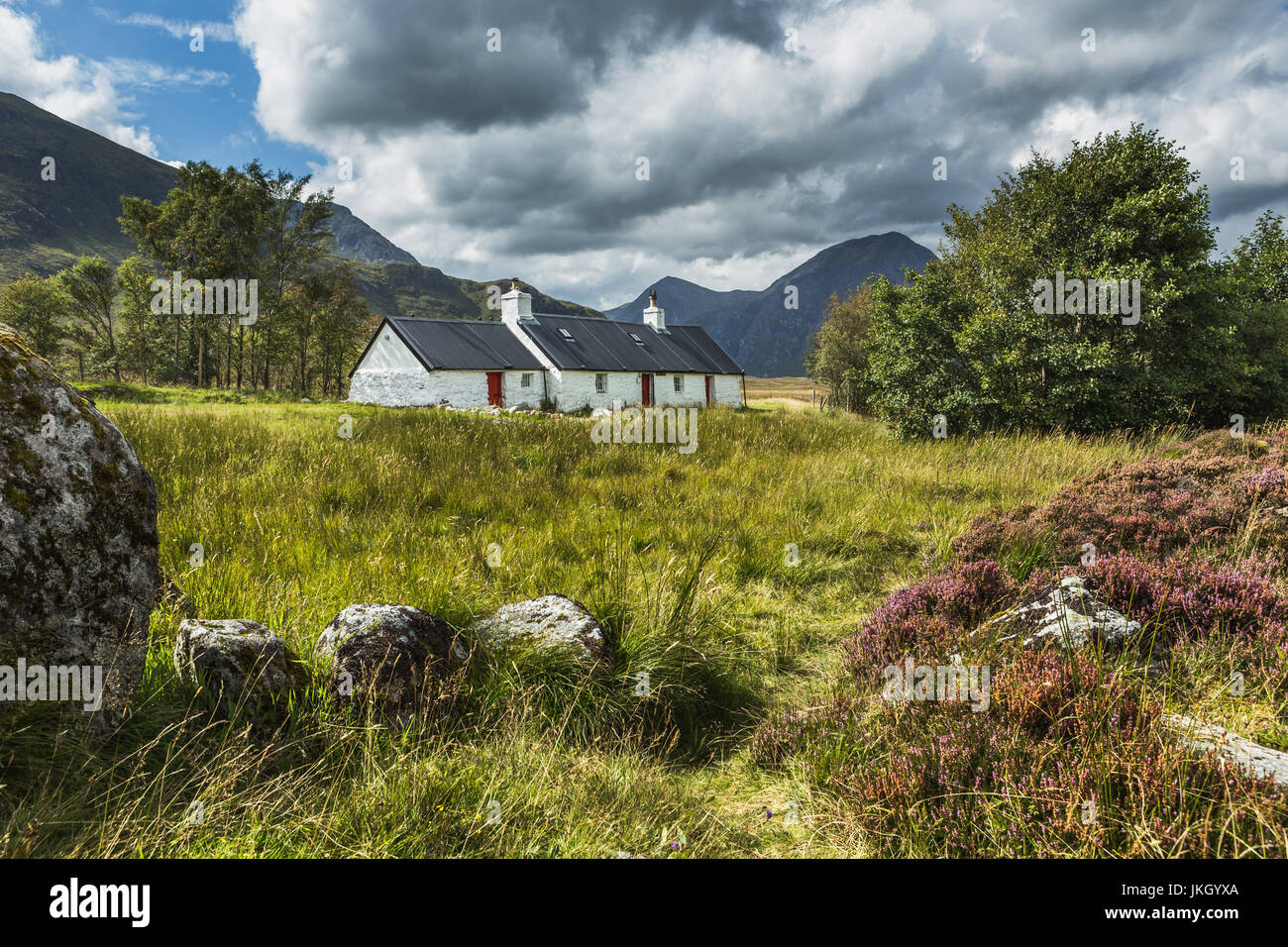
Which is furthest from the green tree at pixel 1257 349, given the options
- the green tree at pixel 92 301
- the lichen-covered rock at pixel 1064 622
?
the green tree at pixel 92 301

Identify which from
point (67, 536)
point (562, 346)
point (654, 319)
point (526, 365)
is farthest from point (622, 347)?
point (67, 536)

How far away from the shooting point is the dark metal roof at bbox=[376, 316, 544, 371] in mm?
33094

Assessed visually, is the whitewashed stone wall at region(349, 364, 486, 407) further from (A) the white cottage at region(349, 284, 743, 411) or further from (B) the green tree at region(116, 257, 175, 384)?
(B) the green tree at region(116, 257, 175, 384)

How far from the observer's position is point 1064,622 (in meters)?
3.37

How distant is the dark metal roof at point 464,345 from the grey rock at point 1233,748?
110ft

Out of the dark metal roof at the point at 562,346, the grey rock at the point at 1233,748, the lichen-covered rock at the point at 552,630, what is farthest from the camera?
the dark metal roof at the point at 562,346

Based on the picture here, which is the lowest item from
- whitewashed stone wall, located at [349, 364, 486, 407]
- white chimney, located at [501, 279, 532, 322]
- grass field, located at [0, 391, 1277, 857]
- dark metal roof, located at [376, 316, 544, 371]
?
grass field, located at [0, 391, 1277, 857]

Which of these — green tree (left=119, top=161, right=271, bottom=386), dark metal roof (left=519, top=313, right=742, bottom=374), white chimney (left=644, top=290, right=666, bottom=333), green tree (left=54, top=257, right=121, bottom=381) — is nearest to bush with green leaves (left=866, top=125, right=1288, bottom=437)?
dark metal roof (left=519, top=313, right=742, bottom=374)

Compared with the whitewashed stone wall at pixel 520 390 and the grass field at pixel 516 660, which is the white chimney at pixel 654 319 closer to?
the whitewashed stone wall at pixel 520 390

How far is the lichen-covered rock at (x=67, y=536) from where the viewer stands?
237cm

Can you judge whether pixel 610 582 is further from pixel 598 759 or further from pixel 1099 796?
pixel 1099 796

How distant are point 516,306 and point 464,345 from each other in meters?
5.59

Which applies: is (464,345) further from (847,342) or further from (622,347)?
(847,342)

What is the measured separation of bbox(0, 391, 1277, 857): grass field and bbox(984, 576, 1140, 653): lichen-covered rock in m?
1.23
